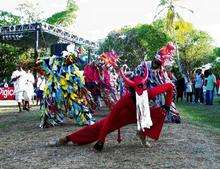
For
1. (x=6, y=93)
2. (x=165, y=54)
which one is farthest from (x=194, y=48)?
(x=165, y=54)

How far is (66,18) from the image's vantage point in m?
A: 48.6

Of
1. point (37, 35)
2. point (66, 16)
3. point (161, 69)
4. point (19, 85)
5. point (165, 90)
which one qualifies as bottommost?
point (165, 90)

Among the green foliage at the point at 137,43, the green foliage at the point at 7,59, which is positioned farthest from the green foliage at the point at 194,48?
the green foliage at the point at 7,59

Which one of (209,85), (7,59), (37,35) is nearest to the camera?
(37,35)

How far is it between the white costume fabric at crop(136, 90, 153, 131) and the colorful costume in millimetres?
3966

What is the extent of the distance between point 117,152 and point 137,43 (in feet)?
151

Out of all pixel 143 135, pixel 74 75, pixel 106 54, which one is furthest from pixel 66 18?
pixel 143 135

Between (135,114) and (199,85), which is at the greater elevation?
(199,85)

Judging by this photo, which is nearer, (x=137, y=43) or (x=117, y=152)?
(x=117, y=152)

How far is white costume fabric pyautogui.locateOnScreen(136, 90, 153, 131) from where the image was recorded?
9.28m

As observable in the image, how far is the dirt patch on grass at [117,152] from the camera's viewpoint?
27.8ft

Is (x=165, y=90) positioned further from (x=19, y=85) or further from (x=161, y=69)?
(x=19, y=85)

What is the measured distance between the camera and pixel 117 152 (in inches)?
372

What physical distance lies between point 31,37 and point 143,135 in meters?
18.2
